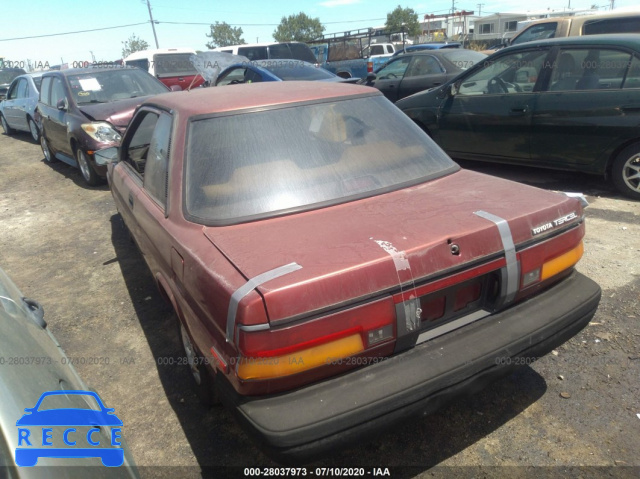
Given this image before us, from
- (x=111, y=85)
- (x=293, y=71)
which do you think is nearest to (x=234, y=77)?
(x=293, y=71)

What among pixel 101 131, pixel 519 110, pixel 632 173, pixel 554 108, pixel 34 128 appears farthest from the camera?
pixel 34 128

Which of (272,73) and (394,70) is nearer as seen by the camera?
(272,73)

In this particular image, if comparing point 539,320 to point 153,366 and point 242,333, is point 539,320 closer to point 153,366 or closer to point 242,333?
point 242,333

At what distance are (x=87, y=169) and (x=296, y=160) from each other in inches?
227

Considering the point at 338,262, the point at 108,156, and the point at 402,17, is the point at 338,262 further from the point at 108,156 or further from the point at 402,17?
the point at 402,17

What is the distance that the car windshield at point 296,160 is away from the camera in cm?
231

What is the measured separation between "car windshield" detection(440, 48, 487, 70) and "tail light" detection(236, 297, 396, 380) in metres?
8.83

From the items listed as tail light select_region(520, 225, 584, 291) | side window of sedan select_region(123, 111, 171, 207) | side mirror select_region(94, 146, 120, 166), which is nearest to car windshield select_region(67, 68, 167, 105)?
side mirror select_region(94, 146, 120, 166)

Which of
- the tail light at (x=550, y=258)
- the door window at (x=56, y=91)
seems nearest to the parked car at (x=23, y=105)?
the door window at (x=56, y=91)

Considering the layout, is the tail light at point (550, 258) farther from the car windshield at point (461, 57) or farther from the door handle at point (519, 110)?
the car windshield at point (461, 57)

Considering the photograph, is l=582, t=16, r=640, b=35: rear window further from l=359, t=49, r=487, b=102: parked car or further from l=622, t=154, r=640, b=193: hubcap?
l=622, t=154, r=640, b=193: hubcap

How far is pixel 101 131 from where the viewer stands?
22.0 ft

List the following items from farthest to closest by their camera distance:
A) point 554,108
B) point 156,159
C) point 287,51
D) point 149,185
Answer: point 287,51 → point 554,108 → point 149,185 → point 156,159

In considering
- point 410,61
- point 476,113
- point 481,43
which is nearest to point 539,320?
point 476,113
